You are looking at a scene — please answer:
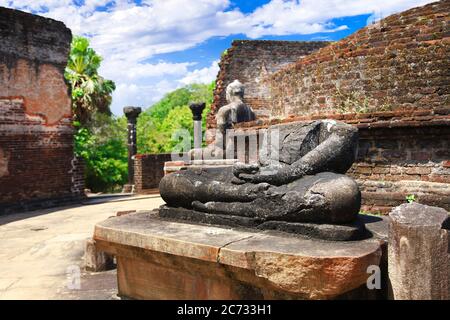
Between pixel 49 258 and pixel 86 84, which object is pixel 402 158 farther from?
pixel 86 84

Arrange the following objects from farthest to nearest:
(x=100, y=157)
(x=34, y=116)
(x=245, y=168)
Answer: (x=100, y=157) → (x=34, y=116) → (x=245, y=168)

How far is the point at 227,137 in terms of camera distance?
7711mm

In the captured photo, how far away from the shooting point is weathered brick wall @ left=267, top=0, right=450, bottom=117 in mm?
6539

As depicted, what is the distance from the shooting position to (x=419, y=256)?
6.94ft

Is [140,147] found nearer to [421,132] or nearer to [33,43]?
[33,43]

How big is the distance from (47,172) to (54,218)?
1.98 m

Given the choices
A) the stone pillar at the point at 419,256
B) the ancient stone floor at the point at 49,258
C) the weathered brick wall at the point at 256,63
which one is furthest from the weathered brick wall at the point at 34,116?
the stone pillar at the point at 419,256

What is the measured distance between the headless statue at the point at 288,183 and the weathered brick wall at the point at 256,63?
12.2 m

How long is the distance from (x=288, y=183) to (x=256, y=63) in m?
13.6

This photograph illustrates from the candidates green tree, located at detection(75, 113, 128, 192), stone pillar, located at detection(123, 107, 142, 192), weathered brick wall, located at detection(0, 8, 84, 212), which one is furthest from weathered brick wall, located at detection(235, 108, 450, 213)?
green tree, located at detection(75, 113, 128, 192)

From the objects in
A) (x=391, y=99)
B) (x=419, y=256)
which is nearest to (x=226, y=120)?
(x=391, y=99)

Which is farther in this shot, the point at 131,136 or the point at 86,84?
the point at 86,84

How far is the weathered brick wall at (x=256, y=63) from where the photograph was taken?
15.7 m

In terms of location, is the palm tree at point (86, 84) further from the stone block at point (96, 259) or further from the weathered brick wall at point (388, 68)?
the stone block at point (96, 259)
